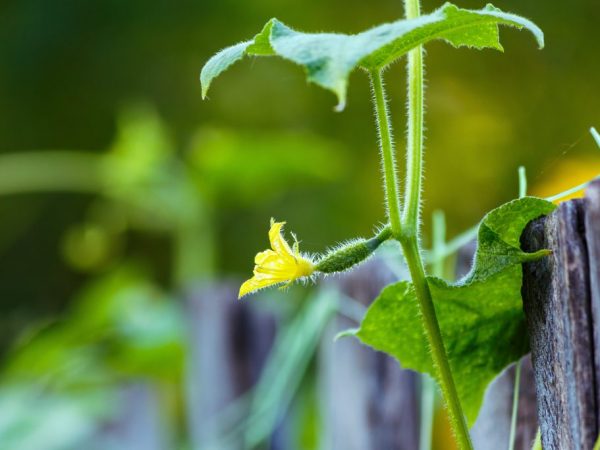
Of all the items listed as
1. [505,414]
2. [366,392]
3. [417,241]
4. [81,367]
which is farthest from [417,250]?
[81,367]

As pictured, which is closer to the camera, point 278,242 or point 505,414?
point 278,242

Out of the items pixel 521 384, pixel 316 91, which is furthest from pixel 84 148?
pixel 521 384

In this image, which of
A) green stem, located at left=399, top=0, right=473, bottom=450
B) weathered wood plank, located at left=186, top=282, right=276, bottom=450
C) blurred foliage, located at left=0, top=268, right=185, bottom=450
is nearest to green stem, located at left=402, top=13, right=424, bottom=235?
green stem, located at left=399, top=0, right=473, bottom=450

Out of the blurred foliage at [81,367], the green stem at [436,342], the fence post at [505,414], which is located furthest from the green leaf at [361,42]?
the blurred foliage at [81,367]

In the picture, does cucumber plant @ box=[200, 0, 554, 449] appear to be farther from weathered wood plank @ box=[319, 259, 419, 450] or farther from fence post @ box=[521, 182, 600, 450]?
weathered wood plank @ box=[319, 259, 419, 450]

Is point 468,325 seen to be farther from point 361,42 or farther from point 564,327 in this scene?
point 361,42

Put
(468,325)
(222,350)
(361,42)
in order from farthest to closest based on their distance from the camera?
(222,350), (468,325), (361,42)

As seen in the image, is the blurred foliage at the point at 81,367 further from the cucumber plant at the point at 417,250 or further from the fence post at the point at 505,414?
the cucumber plant at the point at 417,250
